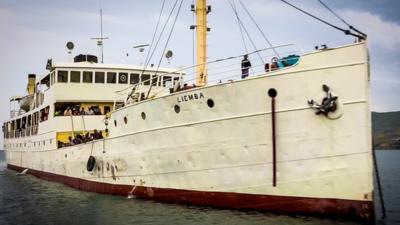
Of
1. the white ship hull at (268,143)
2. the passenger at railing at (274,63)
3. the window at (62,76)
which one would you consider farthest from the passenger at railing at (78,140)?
the passenger at railing at (274,63)

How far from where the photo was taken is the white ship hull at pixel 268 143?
11.2 meters

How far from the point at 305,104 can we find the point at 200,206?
476cm

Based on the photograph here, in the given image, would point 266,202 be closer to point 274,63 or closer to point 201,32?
point 274,63

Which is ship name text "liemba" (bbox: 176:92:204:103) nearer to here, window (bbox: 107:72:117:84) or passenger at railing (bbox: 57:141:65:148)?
window (bbox: 107:72:117:84)

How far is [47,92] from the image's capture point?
2338 centimetres

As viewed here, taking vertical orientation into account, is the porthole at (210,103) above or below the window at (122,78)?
below

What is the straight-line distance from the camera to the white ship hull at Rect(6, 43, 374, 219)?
11203 mm

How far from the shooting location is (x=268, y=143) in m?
11.9

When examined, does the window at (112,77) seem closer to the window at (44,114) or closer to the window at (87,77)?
the window at (87,77)

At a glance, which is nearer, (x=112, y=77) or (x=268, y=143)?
(x=268, y=143)

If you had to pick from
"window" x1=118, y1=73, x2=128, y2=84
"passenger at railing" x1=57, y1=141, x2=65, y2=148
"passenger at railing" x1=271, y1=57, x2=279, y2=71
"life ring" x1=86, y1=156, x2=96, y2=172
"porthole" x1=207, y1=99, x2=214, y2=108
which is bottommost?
"life ring" x1=86, y1=156, x2=96, y2=172

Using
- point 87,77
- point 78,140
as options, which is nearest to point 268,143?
point 78,140

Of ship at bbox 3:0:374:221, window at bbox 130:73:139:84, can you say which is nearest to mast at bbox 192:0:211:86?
ship at bbox 3:0:374:221

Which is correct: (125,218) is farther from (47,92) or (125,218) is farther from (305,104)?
(47,92)
